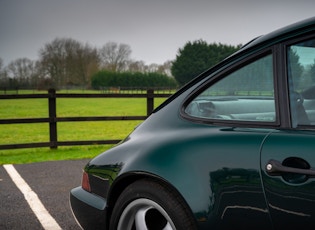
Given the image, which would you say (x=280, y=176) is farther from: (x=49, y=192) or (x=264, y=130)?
(x=49, y=192)

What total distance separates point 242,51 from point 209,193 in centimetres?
73

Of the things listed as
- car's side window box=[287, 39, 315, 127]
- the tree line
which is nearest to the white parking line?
car's side window box=[287, 39, 315, 127]

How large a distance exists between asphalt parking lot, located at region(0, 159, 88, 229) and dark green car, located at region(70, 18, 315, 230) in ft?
6.13

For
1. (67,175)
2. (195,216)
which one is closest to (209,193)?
(195,216)

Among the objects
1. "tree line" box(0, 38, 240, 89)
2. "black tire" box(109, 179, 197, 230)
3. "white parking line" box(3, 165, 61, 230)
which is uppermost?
"tree line" box(0, 38, 240, 89)

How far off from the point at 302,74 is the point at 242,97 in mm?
334

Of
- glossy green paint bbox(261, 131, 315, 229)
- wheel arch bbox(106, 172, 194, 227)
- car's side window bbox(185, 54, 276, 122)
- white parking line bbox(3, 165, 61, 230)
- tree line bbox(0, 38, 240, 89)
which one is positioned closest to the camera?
glossy green paint bbox(261, 131, 315, 229)

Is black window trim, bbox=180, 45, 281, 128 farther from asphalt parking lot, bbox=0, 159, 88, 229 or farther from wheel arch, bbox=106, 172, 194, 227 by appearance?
asphalt parking lot, bbox=0, 159, 88, 229

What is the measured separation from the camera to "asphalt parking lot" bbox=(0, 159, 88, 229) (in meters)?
3.95

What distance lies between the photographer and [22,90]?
77250 millimetres

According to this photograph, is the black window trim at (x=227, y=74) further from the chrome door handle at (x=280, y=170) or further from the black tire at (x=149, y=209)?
the black tire at (x=149, y=209)

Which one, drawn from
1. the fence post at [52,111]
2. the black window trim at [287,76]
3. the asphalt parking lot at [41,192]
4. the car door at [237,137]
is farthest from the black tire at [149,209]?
the fence post at [52,111]

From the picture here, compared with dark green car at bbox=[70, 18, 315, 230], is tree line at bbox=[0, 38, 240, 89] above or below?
above

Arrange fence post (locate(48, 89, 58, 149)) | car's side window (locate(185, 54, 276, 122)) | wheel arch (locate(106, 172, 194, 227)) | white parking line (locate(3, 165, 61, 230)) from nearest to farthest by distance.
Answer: car's side window (locate(185, 54, 276, 122)), wheel arch (locate(106, 172, 194, 227)), white parking line (locate(3, 165, 61, 230)), fence post (locate(48, 89, 58, 149))
